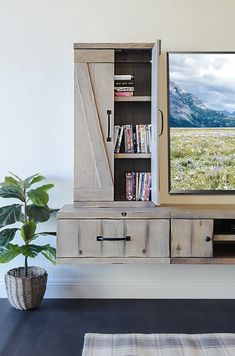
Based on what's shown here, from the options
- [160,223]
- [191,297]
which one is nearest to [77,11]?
[160,223]

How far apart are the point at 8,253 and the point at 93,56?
5.02 feet

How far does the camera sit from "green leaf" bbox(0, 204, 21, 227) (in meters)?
2.49

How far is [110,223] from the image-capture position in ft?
7.72

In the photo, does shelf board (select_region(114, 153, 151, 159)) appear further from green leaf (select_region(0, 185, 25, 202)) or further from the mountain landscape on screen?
green leaf (select_region(0, 185, 25, 202))

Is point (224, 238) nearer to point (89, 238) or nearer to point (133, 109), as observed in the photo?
point (89, 238)

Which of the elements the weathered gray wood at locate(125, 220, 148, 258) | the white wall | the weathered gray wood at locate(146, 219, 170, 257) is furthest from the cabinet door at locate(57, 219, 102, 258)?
the white wall

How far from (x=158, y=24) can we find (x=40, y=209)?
5.58 ft

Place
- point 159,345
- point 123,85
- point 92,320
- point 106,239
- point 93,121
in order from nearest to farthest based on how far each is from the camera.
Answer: point 159,345 → point 106,239 → point 92,320 → point 93,121 → point 123,85

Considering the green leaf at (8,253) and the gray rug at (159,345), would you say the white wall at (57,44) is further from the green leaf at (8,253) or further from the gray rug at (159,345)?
the gray rug at (159,345)

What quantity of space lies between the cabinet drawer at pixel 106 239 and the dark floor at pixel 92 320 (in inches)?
18.9

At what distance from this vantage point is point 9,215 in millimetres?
2516

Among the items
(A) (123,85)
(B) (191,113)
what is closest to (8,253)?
(A) (123,85)

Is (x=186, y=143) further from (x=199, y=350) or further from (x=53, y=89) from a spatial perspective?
(x=199, y=350)

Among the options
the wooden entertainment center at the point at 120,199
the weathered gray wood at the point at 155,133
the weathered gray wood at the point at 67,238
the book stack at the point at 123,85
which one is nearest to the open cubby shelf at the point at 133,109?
the wooden entertainment center at the point at 120,199
